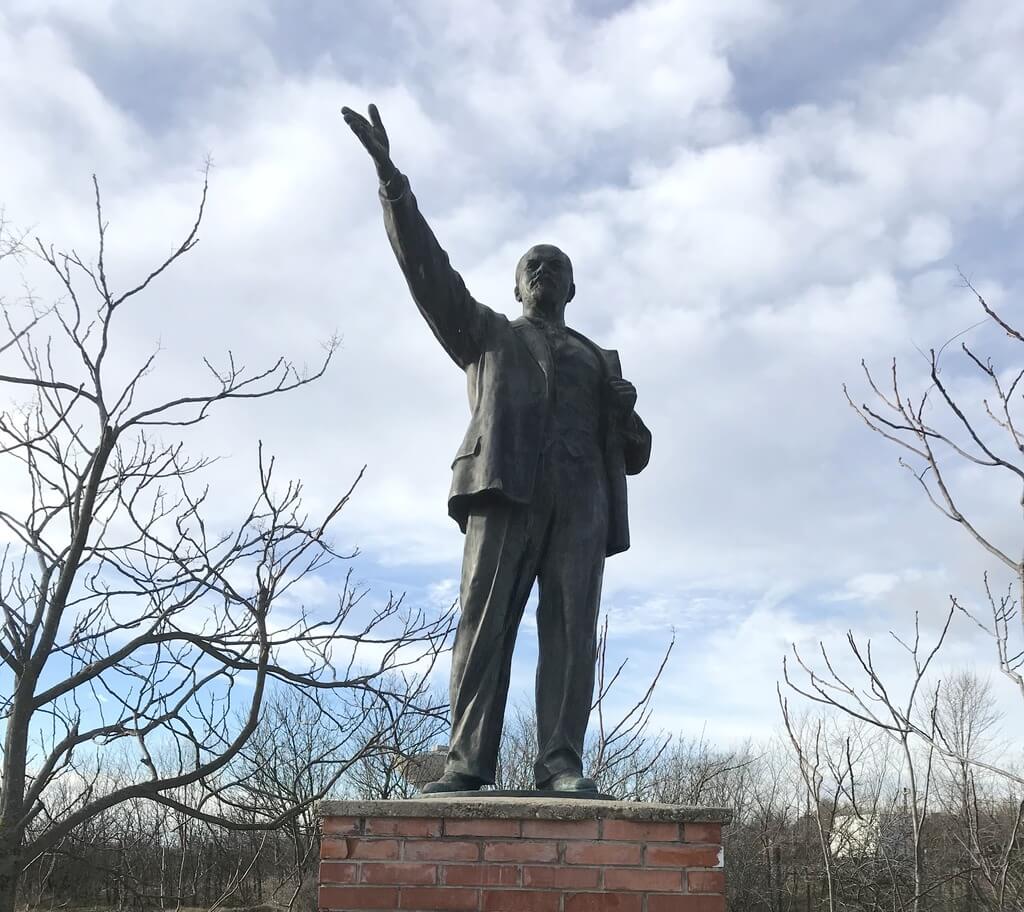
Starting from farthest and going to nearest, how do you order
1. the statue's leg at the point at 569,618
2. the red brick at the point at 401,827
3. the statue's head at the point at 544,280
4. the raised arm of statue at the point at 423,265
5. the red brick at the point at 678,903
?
the statue's head at the point at 544,280 < the raised arm of statue at the point at 423,265 < the statue's leg at the point at 569,618 < the red brick at the point at 401,827 < the red brick at the point at 678,903

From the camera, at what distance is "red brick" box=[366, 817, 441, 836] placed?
3201 millimetres

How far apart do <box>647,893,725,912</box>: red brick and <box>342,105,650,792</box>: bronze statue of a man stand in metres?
0.55

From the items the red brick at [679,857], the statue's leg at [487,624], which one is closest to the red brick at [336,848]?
the statue's leg at [487,624]

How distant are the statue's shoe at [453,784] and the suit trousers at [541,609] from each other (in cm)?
2

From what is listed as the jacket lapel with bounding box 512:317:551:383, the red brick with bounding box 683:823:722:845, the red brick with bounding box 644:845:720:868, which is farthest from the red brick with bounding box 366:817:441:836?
the jacket lapel with bounding box 512:317:551:383

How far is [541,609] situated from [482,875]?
1.12 metres

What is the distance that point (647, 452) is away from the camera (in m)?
4.38

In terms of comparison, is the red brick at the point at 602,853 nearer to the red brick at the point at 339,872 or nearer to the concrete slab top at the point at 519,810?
the concrete slab top at the point at 519,810

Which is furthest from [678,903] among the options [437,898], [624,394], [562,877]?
[624,394]

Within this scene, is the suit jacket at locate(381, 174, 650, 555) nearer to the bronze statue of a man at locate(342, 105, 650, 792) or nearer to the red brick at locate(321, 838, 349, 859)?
the bronze statue of a man at locate(342, 105, 650, 792)

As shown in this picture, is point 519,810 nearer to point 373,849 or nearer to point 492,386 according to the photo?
point 373,849

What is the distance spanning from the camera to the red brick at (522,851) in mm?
3166

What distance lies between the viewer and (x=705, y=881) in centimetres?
313

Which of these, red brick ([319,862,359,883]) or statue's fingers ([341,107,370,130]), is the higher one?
statue's fingers ([341,107,370,130])
